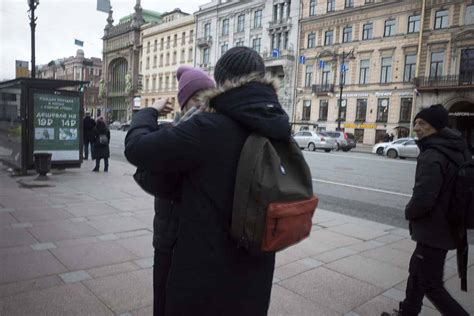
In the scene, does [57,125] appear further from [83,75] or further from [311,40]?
[83,75]

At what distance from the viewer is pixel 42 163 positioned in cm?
960

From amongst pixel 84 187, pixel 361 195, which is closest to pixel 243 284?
pixel 84 187

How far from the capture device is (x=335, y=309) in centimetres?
342

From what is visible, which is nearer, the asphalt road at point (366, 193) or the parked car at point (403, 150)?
the asphalt road at point (366, 193)

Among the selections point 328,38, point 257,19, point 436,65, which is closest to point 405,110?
point 436,65

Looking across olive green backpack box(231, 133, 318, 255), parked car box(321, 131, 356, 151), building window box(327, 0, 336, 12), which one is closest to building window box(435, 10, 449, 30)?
building window box(327, 0, 336, 12)

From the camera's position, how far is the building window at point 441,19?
35000 mm

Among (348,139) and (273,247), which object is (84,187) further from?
(348,139)

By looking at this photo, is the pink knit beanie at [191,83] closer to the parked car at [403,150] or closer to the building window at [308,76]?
the parked car at [403,150]

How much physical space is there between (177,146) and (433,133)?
7.27 ft

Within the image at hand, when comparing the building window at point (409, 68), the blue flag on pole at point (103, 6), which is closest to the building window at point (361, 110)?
the building window at point (409, 68)

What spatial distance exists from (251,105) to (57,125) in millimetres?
10081

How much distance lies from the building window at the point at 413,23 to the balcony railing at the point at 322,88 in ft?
29.9

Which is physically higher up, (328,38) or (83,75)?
(328,38)
